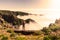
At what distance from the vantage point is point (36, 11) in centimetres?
1139

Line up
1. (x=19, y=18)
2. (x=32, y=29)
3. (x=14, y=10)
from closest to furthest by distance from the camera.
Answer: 1. (x=32, y=29)
2. (x=19, y=18)
3. (x=14, y=10)

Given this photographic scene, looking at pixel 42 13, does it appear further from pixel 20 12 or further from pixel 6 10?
pixel 6 10

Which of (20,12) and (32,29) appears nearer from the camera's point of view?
(32,29)

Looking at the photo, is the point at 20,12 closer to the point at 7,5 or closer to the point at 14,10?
the point at 14,10

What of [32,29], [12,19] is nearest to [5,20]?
[12,19]

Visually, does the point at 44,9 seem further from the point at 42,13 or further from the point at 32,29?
the point at 32,29

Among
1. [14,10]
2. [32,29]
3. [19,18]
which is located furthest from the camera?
[14,10]

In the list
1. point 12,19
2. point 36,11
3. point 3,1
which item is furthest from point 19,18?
point 3,1

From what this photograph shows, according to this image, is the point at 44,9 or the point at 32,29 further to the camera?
the point at 44,9

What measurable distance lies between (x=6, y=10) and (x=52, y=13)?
8.72ft

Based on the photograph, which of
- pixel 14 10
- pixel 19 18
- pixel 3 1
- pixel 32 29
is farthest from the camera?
pixel 3 1

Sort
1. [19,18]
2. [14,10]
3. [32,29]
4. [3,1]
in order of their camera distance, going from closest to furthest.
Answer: [32,29], [19,18], [14,10], [3,1]

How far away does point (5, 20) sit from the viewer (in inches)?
441

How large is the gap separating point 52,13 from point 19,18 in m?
1.80
